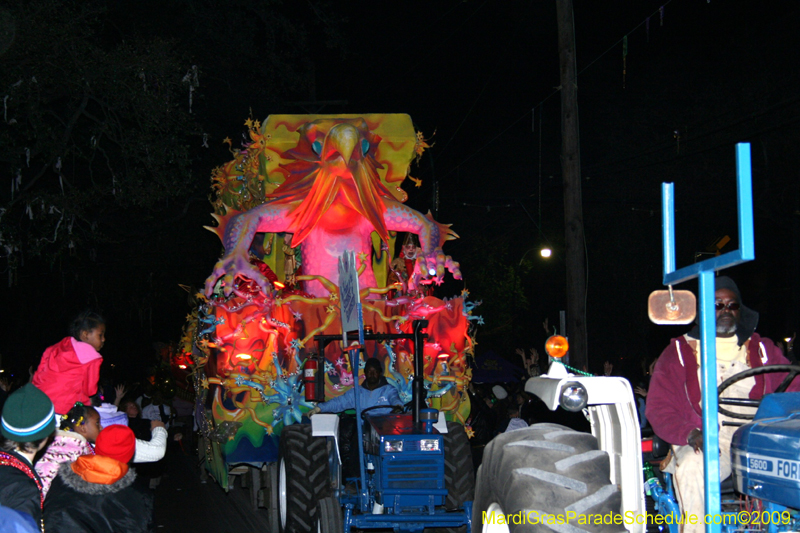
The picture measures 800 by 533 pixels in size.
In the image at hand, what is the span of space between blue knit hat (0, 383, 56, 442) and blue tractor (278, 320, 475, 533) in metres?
3.03

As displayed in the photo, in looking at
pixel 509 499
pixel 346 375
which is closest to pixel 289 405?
pixel 346 375

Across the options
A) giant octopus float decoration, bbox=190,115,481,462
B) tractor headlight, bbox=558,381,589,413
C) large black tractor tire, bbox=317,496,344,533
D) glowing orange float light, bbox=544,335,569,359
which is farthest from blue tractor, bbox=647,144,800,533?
giant octopus float decoration, bbox=190,115,481,462

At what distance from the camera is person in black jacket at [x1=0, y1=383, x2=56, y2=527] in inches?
141

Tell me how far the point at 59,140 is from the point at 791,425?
11.2 metres

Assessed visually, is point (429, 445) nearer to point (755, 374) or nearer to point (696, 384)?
point (696, 384)

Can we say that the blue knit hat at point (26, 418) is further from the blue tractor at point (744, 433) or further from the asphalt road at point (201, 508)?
the asphalt road at point (201, 508)

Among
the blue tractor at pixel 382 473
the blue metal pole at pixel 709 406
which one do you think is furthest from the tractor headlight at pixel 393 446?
the blue metal pole at pixel 709 406

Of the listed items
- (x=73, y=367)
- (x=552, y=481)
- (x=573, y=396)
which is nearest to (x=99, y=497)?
(x=73, y=367)

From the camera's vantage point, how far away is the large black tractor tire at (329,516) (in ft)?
21.8

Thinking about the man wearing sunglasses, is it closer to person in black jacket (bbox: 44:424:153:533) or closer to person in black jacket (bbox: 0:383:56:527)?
person in black jacket (bbox: 44:424:153:533)

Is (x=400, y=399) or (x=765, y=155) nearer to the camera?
(x=400, y=399)

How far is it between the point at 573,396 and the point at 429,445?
122 inches

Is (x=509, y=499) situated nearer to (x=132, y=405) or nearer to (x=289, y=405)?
(x=289, y=405)

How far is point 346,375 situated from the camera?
8898 mm
